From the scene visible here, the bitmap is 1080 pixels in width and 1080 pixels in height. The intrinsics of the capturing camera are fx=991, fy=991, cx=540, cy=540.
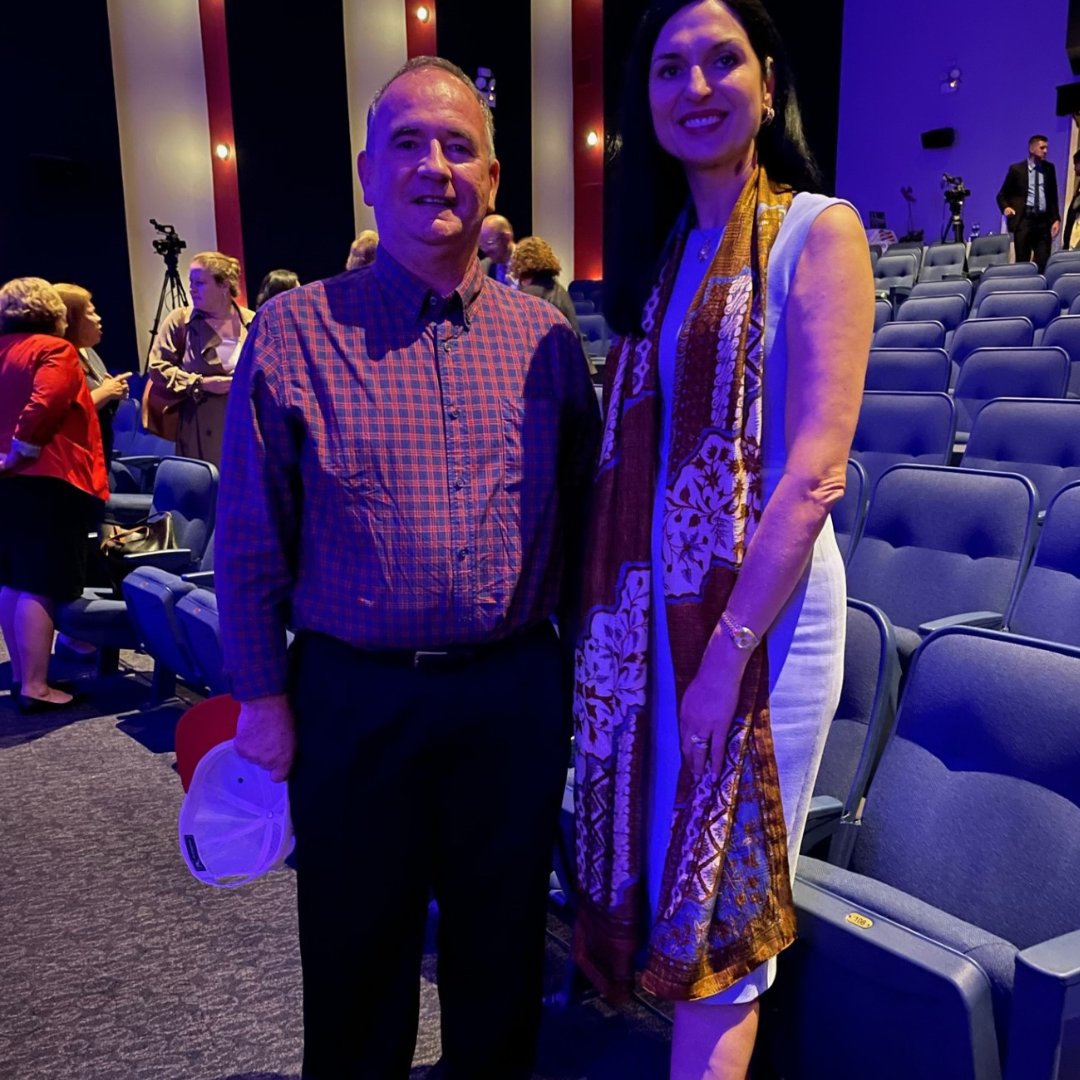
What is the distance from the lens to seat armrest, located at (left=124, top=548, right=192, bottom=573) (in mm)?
3436

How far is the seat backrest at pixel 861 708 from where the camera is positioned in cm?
162

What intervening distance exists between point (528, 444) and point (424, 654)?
307mm

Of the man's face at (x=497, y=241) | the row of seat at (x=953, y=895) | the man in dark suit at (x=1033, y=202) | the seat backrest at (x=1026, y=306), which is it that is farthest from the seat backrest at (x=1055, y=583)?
the man in dark suit at (x=1033, y=202)

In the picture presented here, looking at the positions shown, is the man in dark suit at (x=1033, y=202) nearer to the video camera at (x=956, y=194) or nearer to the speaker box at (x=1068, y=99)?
the video camera at (x=956, y=194)

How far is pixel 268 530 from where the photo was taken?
1.26 metres

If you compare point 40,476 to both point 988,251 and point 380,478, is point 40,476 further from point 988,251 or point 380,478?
point 988,251

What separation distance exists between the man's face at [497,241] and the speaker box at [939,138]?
389 inches

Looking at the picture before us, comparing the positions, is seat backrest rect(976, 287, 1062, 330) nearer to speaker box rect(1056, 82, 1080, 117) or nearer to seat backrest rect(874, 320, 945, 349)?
seat backrest rect(874, 320, 945, 349)

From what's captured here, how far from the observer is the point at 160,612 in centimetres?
287

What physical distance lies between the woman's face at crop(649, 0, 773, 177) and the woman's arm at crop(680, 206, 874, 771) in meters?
0.15

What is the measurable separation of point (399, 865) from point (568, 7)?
12352mm

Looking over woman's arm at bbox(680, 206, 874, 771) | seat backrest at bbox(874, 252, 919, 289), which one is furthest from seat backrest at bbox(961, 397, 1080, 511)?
seat backrest at bbox(874, 252, 919, 289)

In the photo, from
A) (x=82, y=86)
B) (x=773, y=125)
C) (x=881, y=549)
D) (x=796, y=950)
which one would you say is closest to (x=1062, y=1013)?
(x=796, y=950)

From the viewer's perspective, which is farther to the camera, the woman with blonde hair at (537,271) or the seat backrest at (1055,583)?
the woman with blonde hair at (537,271)
